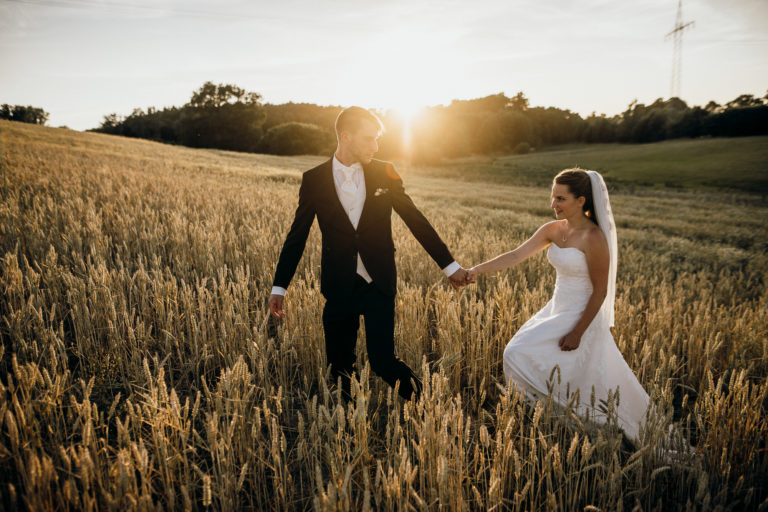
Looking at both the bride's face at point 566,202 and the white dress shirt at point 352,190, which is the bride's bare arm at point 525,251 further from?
the white dress shirt at point 352,190

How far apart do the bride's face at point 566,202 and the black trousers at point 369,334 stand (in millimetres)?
1539

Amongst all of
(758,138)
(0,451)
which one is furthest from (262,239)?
(758,138)

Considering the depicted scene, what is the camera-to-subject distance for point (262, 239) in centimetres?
581

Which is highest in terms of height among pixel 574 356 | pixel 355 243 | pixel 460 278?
pixel 355 243

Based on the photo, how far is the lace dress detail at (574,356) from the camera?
3.00 m

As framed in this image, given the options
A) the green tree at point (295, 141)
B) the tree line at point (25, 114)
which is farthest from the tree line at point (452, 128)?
the tree line at point (25, 114)

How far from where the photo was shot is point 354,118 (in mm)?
2652

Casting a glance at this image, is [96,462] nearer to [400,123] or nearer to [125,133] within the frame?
[400,123]

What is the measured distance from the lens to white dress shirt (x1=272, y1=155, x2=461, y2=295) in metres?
2.80

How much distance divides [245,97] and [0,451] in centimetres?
8792

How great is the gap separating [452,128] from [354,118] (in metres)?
83.8

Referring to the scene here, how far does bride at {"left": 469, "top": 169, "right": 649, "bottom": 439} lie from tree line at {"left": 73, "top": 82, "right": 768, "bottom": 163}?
203ft

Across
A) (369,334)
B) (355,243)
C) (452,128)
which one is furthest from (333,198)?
(452,128)

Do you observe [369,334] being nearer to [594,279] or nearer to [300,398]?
[300,398]
